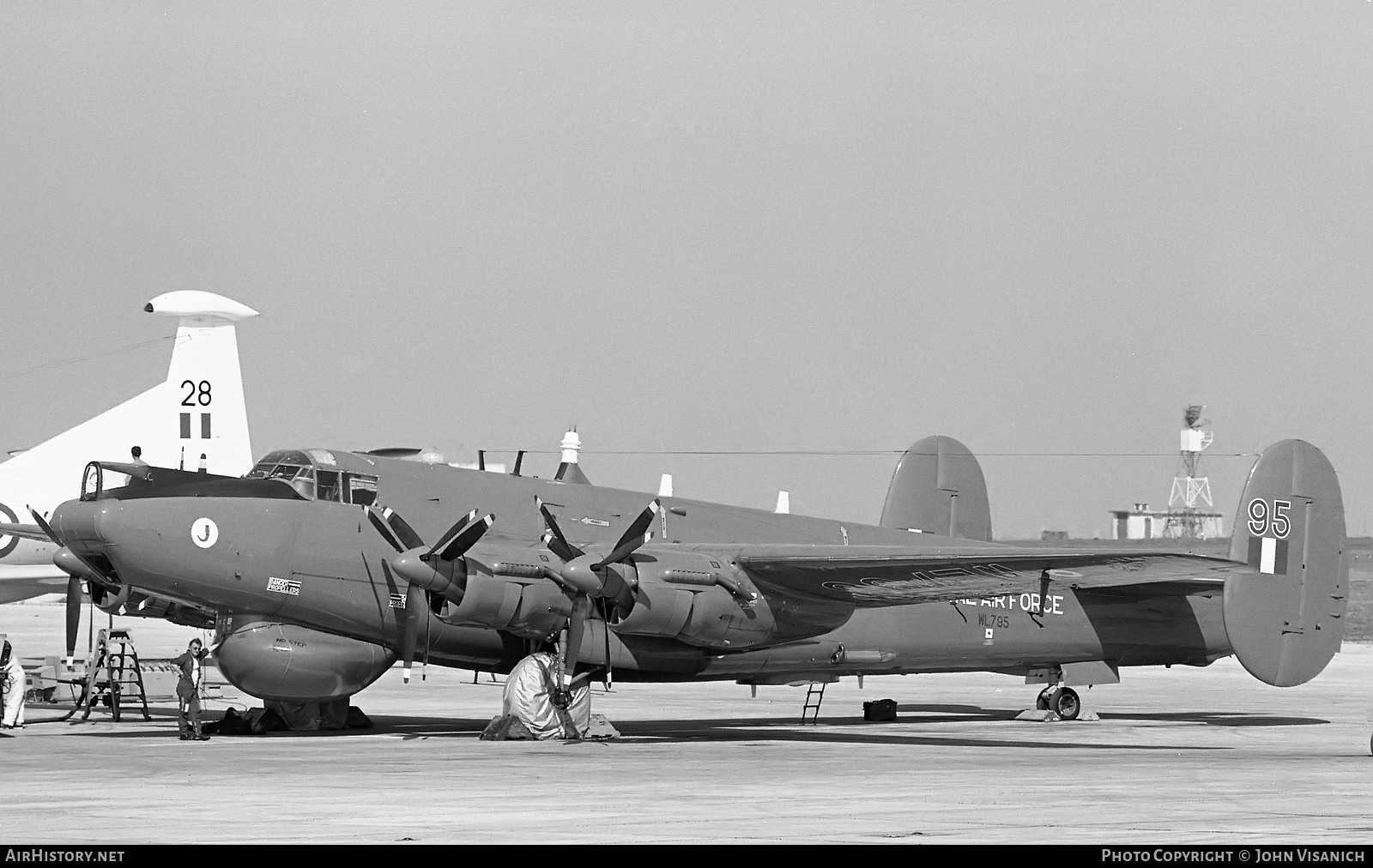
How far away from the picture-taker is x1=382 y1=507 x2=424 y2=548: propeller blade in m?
20.9

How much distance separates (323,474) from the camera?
21.2 meters

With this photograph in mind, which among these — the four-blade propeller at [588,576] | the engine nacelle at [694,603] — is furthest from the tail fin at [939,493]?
the four-blade propeller at [588,576]

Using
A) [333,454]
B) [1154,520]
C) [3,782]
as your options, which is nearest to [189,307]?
[333,454]

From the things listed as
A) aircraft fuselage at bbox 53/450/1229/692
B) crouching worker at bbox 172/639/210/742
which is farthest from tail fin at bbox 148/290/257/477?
aircraft fuselage at bbox 53/450/1229/692

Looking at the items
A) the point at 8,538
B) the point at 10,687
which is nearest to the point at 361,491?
the point at 10,687

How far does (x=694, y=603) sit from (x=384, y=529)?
418 cm

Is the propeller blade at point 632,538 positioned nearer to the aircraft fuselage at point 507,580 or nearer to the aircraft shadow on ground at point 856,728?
the aircraft fuselage at point 507,580

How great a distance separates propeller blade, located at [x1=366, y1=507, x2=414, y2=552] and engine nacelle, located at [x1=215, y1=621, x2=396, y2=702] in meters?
1.56

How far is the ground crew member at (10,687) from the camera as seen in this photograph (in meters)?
22.6

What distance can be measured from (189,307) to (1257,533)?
21.6 meters

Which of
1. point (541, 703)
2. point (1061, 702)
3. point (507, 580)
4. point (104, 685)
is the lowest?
point (104, 685)

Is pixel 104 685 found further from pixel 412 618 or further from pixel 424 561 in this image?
pixel 424 561

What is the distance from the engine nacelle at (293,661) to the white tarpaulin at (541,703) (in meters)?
2.08

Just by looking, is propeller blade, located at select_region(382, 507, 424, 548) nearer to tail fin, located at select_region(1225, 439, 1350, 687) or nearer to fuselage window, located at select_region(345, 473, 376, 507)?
fuselage window, located at select_region(345, 473, 376, 507)
